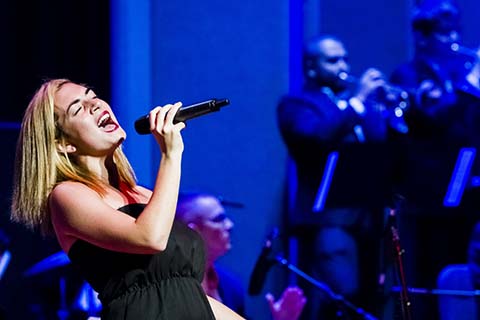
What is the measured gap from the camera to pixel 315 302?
19.6 ft

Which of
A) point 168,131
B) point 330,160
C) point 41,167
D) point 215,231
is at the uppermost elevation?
point 168,131

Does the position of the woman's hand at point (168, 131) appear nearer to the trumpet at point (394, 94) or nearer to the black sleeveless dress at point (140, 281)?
the black sleeveless dress at point (140, 281)

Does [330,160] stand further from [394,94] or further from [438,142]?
[394,94]

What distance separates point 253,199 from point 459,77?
1.58 meters

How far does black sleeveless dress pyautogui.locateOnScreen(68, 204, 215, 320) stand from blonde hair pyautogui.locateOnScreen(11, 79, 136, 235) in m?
0.14

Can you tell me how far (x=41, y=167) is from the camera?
2486 mm

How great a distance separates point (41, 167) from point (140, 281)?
394 mm

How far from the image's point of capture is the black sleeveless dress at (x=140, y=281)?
2.43 m

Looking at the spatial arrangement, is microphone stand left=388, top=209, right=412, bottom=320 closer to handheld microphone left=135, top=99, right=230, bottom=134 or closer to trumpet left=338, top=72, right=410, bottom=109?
handheld microphone left=135, top=99, right=230, bottom=134

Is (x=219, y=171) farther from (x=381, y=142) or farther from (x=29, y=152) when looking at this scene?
Answer: (x=29, y=152)

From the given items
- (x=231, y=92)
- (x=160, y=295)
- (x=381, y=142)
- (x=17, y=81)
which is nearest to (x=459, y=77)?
(x=381, y=142)

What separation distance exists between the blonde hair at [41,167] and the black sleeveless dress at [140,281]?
14 cm

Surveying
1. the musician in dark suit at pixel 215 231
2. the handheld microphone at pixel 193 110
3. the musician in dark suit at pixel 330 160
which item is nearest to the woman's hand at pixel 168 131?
the handheld microphone at pixel 193 110

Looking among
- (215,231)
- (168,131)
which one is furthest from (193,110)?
(215,231)
